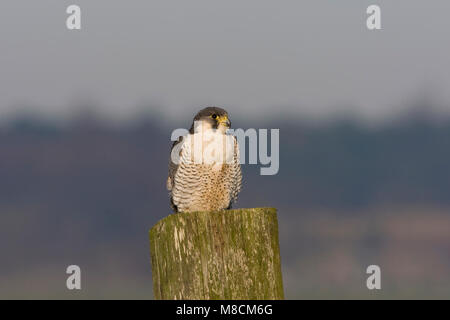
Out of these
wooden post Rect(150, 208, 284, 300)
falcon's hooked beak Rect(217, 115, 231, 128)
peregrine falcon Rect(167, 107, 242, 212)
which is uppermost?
falcon's hooked beak Rect(217, 115, 231, 128)

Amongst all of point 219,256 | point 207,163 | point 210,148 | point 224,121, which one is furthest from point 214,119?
point 219,256

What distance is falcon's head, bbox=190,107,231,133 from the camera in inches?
284

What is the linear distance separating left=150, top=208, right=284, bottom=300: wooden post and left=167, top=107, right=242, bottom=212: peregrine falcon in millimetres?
2660

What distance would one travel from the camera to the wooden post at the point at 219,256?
14.2 feet

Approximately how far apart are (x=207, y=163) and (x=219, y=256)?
291 cm

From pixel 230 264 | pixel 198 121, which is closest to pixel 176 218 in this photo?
pixel 230 264

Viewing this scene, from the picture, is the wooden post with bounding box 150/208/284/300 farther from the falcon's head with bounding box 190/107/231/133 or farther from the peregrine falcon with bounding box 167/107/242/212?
the falcon's head with bounding box 190/107/231/133

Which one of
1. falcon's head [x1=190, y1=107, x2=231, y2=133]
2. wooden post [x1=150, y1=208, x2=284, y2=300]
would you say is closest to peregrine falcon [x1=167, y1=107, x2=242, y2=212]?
falcon's head [x1=190, y1=107, x2=231, y2=133]

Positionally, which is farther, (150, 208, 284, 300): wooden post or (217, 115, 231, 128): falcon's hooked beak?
(217, 115, 231, 128): falcon's hooked beak

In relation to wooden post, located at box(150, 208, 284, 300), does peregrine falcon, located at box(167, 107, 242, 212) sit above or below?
above

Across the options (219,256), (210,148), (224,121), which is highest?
(224,121)

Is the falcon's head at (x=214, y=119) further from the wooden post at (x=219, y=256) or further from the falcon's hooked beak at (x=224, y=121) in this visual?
the wooden post at (x=219, y=256)

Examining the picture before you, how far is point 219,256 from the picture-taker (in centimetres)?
436

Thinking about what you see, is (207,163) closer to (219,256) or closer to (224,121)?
(224,121)
